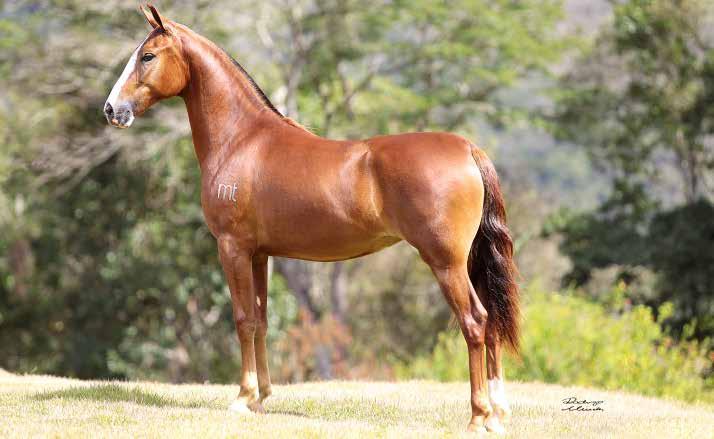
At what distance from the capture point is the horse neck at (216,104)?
6945 mm

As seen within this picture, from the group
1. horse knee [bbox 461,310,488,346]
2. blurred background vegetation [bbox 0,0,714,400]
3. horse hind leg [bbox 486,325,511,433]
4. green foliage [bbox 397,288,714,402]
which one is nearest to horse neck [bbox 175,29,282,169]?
horse knee [bbox 461,310,488,346]

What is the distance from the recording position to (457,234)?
6016 millimetres

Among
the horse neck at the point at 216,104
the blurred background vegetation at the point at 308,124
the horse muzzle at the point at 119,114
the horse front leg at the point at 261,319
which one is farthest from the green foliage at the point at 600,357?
the horse muzzle at the point at 119,114

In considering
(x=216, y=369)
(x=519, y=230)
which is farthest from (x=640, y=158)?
(x=216, y=369)

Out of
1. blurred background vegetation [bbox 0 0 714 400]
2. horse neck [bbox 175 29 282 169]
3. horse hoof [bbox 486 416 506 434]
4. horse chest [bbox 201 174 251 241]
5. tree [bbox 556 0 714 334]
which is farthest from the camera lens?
blurred background vegetation [bbox 0 0 714 400]

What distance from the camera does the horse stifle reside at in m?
6.06

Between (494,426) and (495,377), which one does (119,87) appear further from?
(494,426)

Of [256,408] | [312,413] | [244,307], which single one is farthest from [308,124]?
[256,408]

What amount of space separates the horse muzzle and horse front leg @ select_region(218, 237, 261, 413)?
46.0 inches

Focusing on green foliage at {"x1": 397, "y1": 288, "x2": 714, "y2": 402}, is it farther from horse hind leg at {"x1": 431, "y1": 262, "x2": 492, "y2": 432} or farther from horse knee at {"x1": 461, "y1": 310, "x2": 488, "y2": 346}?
horse knee at {"x1": 461, "y1": 310, "x2": 488, "y2": 346}

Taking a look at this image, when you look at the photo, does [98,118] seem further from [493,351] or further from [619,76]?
[493,351]

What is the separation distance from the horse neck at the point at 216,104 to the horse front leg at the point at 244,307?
0.82 metres

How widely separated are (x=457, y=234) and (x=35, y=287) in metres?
19.1
